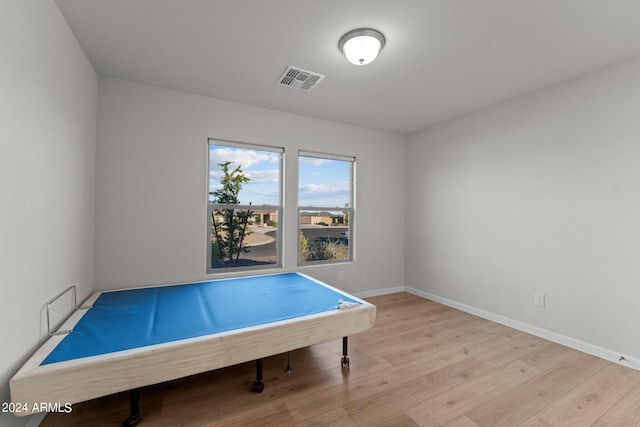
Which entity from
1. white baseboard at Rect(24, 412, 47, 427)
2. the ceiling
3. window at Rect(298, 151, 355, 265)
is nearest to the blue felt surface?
white baseboard at Rect(24, 412, 47, 427)

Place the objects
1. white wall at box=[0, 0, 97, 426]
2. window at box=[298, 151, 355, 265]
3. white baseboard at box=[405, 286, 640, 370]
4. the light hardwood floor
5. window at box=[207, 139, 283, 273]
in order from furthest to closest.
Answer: window at box=[298, 151, 355, 265] → window at box=[207, 139, 283, 273] → white baseboard at box=[405, 286, 640, 370] → the light hardwood floor → white wall at box=[0, 0, 97, 426]

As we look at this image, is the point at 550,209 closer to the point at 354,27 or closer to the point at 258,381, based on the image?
the point at 354,27

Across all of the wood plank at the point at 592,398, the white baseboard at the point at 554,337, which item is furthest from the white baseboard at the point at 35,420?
the white baseboard at the point at 554,337

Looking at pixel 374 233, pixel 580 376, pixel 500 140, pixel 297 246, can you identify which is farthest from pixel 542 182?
pixel 297 246

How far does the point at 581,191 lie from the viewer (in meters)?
2.62

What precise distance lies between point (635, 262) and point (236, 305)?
10.9 ft

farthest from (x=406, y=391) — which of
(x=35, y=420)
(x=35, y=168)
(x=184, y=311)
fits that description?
(x=35, y=168)

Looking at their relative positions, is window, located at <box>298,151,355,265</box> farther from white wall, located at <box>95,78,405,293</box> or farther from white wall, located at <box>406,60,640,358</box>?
white wall, located at <box>406,60,640,358</box>

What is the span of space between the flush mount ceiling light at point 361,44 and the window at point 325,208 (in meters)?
1.74

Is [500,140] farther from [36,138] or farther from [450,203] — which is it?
[36,138]

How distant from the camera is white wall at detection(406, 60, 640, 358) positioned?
238 centimetres

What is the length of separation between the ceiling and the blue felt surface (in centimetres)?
210

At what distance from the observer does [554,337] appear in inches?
109

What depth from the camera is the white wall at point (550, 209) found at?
7.80 ft
